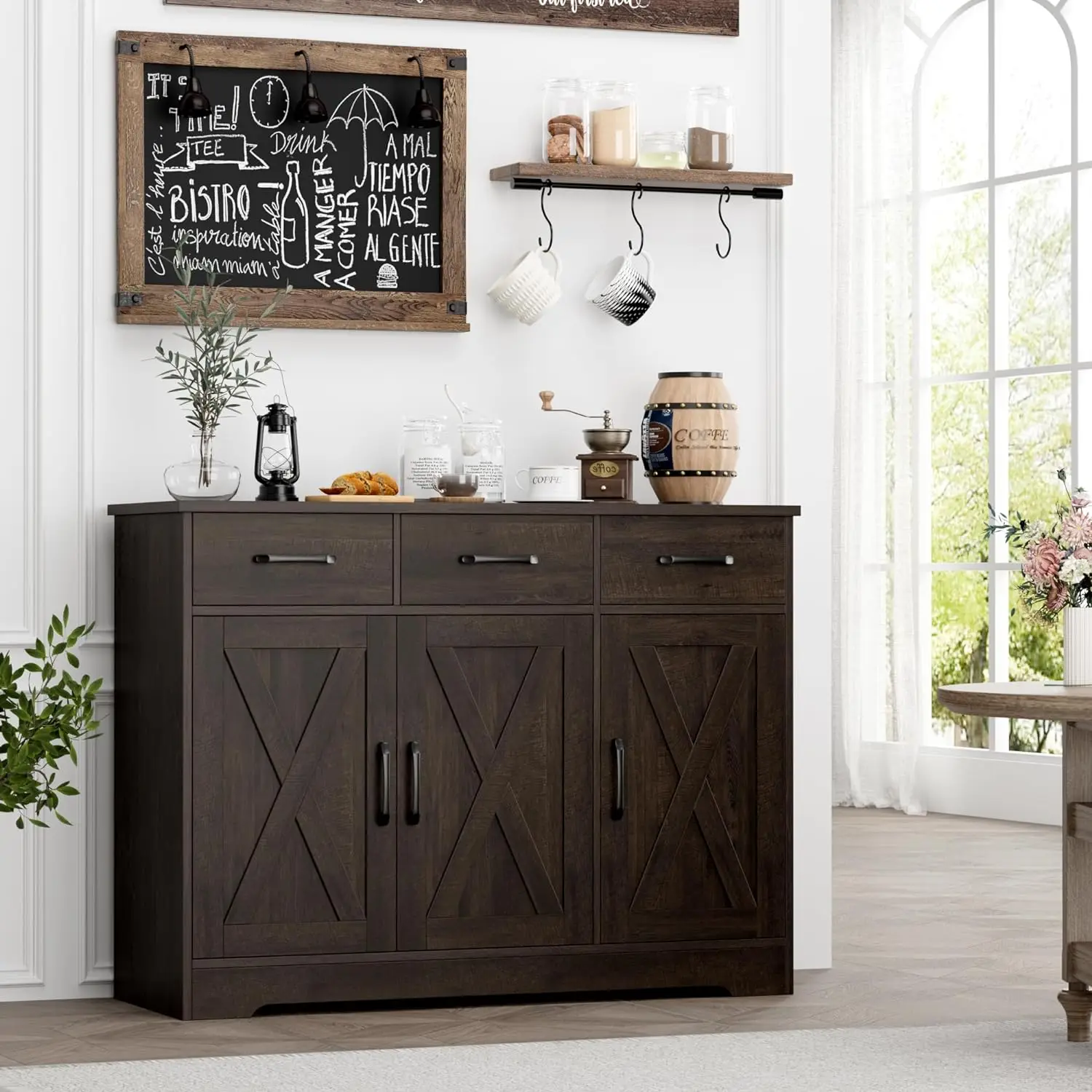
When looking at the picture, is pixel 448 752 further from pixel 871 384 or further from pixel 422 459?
pixel 871 384

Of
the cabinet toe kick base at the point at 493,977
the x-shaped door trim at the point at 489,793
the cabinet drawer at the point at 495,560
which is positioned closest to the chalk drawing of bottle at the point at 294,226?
the cabinet drawer at the point at 495,560

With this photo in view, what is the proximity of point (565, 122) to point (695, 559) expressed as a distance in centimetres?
104

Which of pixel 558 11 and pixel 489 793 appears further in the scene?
pixel 558 11

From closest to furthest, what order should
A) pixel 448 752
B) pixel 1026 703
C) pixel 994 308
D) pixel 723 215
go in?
pixel 1026 703
pixel 448 752
pixel 723 215
pixel 994 308

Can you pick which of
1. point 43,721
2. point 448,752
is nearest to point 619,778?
point 448,752

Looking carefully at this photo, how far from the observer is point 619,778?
360 cm

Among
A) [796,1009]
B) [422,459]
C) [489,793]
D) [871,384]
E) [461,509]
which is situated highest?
[871,384]

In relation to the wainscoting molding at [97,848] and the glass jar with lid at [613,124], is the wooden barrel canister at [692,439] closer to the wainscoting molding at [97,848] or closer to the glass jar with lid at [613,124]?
the glass jar with lid at [613,124]

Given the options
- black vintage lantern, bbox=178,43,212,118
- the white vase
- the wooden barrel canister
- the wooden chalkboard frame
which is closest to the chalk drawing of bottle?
the wooden chalkboard frame

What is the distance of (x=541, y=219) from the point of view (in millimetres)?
3994

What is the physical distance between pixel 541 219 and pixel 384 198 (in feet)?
1.22

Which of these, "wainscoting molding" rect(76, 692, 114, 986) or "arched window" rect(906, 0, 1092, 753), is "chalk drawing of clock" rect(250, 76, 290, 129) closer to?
"wainscoting molding" rect(76, 692, 114, 986)

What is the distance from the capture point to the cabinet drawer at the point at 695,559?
3.62 m

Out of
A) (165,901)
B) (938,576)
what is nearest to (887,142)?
(938,576)
